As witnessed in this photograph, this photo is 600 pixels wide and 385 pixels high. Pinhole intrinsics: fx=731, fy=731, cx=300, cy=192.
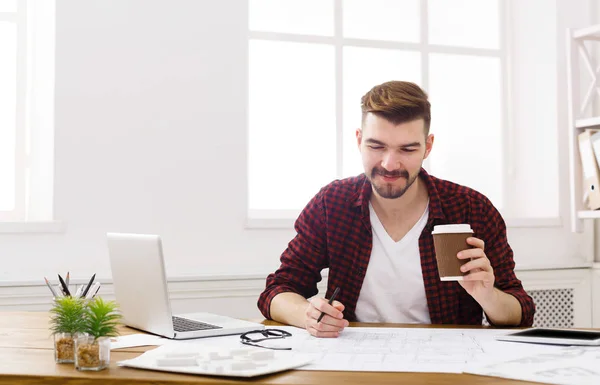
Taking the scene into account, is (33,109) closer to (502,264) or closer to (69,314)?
(69,314)

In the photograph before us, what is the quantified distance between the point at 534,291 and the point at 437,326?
5.65 feet

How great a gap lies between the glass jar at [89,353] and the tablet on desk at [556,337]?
853 millimetres

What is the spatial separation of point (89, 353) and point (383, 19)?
8.57ft

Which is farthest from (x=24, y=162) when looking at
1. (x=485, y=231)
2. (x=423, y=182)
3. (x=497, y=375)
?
(x=497, y=375)

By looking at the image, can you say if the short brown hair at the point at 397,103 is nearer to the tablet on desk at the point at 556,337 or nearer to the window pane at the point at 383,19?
the tablet on desk at the point at 556,337

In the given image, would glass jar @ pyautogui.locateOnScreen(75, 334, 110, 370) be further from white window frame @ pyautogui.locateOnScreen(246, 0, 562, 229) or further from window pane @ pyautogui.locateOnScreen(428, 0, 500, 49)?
window pane @ pyautogui.locateOnScreen(428, 0, 500, 49)

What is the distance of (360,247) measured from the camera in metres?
2.16

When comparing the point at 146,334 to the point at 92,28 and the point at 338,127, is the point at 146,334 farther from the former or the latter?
the point at 338,127

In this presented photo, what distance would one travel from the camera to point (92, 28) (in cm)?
281

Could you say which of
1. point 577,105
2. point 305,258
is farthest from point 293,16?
point 305,258

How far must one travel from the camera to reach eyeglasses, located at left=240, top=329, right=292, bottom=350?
61.1 inches

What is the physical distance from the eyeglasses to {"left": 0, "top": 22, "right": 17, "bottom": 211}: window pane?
1665 mm

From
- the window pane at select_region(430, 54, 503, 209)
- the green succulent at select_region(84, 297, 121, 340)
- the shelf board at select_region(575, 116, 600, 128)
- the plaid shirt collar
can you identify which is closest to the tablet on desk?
the plaid shirt collar

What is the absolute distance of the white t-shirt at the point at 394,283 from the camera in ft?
6.89
